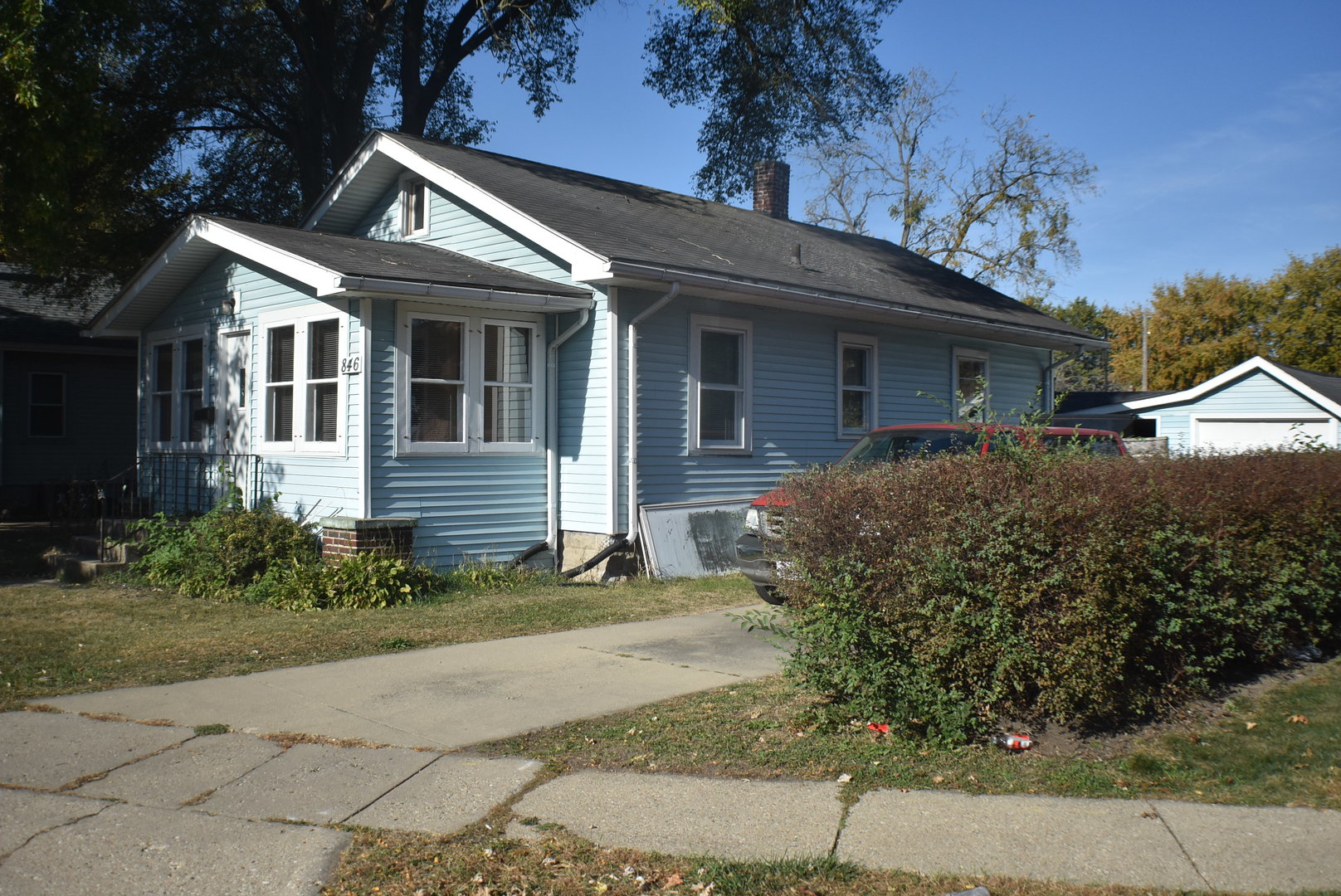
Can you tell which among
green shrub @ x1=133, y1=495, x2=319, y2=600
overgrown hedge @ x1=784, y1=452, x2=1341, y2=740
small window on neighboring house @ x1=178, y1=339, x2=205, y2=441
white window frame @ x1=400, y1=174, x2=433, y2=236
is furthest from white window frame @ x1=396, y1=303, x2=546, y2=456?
overgrown hedge @ x1=784, y1=452, x2=1341, y2=740

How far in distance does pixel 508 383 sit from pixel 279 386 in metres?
2.65

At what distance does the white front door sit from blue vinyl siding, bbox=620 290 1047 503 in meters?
4.72

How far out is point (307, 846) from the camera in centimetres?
428

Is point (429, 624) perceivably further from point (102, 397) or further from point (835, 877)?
point (102, 397)

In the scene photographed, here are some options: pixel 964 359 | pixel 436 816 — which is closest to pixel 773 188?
pixel 964 359

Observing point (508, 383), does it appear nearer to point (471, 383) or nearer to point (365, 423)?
point (471, 383)

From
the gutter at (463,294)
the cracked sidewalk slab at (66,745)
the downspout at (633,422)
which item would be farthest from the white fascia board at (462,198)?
the cracked sidewalk slab at (66,745)

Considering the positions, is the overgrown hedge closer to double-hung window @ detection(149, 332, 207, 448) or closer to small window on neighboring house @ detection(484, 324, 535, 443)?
small window on neighboring house @ detection(484, 324, 535, 443)

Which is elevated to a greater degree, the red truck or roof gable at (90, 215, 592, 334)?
roof gable at (90, 215, 592, 334)

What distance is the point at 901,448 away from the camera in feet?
34.1

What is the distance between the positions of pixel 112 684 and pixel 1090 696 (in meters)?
5.92

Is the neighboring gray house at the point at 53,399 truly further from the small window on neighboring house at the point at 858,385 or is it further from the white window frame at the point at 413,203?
the small window on neighboring house at the point at 858,385

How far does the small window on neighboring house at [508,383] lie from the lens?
12.0 metres

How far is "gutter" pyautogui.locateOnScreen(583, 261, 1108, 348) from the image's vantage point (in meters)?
11.3
